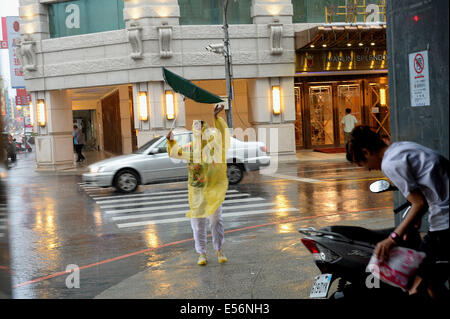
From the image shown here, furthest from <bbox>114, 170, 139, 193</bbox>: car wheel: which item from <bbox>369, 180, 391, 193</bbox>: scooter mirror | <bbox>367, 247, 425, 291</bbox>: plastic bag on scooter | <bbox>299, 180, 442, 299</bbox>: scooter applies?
<bbox>367, 247, 425, 291</bbox>: plastic bag on scooter

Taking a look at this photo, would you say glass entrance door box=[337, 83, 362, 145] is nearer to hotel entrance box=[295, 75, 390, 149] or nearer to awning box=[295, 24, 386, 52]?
hotel entrance box=[295, 75, 390, 149]

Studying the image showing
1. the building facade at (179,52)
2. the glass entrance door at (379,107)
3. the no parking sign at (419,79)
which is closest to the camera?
the no parking sign at (419,79)

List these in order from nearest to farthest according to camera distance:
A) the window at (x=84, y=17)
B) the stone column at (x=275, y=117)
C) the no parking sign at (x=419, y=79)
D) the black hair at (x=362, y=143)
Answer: the black hair at (x=362, y=143), the no parking sign at (x=419, y=79), the stone column at (x=275, y=117), the window at (x=84, y=17)

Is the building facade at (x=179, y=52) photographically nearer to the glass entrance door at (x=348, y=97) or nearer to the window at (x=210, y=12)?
the window at (x=210, y=12)

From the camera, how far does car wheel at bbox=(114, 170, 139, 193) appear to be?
1558cm

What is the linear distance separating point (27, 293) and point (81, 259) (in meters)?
1.72

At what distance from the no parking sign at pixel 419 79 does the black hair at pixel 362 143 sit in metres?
1.75

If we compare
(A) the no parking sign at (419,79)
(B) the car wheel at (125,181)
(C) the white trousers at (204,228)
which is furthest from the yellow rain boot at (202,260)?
(B) the car wheel at (125,181)

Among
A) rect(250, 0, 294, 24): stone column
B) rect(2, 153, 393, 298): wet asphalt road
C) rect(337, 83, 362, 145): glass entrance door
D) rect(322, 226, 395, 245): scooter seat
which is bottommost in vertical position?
rect(2, 153, 393, 298): wet asphalt road

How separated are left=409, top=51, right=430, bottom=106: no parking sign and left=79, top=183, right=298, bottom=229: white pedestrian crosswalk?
19.4ft

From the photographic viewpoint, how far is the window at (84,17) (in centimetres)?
2519

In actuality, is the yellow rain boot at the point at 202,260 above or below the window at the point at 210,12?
below

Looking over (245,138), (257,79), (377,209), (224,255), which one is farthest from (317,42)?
(224,255)

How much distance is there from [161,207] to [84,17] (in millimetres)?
15763
